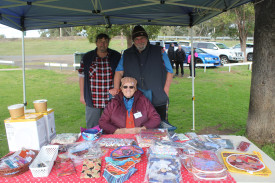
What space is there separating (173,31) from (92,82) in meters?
45.5

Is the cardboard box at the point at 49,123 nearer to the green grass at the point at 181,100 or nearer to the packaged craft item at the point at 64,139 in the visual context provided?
the packaged craft item at the point at 64,139

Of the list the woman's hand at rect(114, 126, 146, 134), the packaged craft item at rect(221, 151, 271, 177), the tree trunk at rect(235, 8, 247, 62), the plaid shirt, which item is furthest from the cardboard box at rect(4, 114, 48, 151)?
the tree trunk at rect(235, 8, 247, 62)

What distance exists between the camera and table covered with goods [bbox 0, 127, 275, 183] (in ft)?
4.55

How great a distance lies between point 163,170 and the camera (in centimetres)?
138

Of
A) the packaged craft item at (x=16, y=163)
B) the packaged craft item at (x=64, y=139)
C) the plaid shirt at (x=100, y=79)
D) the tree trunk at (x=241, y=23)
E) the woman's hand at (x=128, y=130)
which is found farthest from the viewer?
the tree trunk at (x=241, y=23)

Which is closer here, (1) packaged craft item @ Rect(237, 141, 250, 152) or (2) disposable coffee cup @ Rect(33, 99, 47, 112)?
(1) packaged craft item @ Rect(237, 141, 250, 152)

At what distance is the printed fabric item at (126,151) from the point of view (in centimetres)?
160

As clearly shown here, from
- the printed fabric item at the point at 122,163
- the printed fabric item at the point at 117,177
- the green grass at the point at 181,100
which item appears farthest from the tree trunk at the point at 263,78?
the printed fabric item at the point at 117,177

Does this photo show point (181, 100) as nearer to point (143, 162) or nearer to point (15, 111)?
point (143, 162)

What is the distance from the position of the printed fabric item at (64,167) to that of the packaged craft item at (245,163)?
1.12 meters

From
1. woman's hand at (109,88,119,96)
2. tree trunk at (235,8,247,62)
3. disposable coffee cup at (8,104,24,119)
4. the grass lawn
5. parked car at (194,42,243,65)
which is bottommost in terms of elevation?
the grass lawn

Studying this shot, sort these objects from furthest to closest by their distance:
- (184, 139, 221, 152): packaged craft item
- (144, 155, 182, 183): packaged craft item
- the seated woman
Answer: the seated woman, (184, 139, 221, 152): packaged craft item, (144, 155, 182, 183): packaged craft item

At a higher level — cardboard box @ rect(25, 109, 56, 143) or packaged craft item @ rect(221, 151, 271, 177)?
cardboard box @ rect(25, 109, 56, 143)

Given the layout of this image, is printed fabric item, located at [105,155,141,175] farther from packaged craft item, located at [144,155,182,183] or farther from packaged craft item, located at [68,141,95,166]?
packaged craft item, located at [68,141,95,166]
